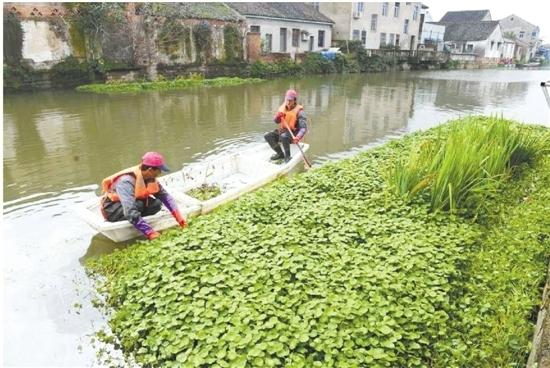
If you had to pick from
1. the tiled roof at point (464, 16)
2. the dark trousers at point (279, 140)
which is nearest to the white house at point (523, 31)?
the tiled roof at point (464, 16)

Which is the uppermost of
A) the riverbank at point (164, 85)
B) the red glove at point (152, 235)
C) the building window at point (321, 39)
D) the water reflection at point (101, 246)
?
the building window at point (321, 39)

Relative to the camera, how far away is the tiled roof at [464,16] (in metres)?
61.4

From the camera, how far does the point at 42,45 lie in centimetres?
1983

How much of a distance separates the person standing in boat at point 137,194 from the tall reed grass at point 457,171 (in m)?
3.22

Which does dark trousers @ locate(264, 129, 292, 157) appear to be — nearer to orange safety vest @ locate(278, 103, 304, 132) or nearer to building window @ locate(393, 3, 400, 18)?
orange safety vest @ locate(278, 103, 304, 132)

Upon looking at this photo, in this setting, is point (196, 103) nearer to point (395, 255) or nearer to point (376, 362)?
point (395, 255)

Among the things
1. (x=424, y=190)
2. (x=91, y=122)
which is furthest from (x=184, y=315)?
(x=91, y=122)

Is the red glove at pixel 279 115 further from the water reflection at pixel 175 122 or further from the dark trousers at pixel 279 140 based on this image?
the water reflection at pixel 175 122

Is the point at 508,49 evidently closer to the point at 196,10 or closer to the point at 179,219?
the point at 196,10

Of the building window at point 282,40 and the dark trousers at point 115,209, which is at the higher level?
the building window at point 282,40

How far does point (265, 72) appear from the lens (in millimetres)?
27875

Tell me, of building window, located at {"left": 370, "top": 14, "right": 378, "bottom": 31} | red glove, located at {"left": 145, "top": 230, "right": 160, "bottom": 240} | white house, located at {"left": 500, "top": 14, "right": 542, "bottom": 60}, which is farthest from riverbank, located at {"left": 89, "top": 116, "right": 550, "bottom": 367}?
white house, located at {"left": 500, "top": 14, "right": 542, "bottom": 60}

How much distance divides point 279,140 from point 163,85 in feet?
46.0

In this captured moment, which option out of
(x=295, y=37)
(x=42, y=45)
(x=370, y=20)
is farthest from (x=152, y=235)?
(x=370, y=20)
